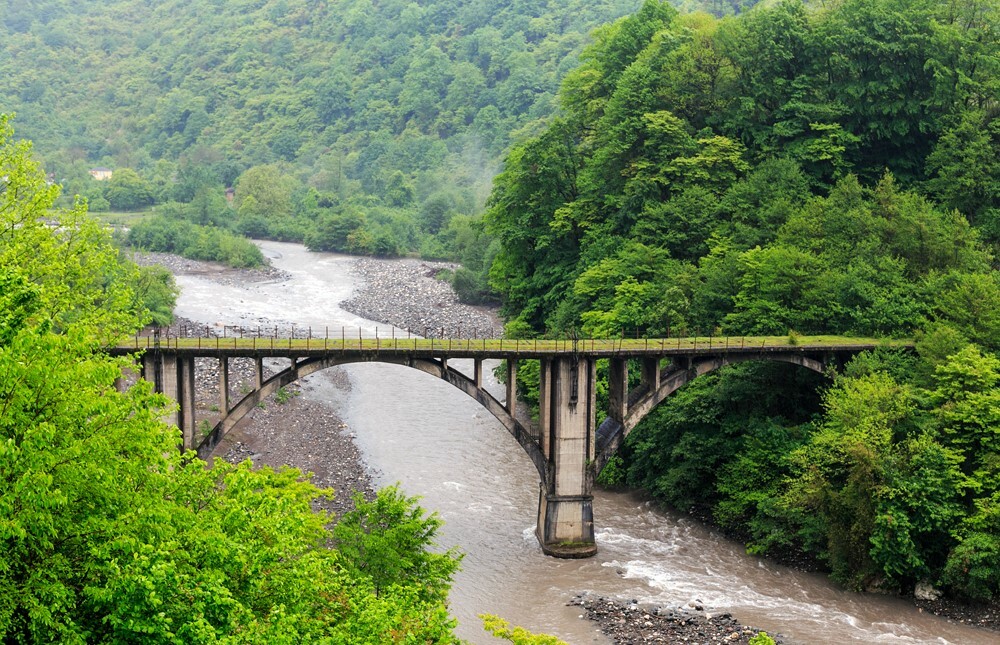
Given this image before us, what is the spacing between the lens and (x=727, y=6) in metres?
157

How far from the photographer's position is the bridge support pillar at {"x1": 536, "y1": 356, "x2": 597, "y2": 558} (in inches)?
1887

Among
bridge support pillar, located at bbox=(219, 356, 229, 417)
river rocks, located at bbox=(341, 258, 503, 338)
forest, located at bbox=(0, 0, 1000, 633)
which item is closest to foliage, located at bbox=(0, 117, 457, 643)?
forest, located at bbox=(0, 0, 1000, 633)

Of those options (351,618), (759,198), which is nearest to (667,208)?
(759,198)

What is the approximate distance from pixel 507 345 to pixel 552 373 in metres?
2.13

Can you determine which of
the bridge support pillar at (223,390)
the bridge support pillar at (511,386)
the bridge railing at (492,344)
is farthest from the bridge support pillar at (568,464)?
the bridge support pillar at (223,390)

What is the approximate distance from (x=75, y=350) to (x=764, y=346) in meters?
33.2

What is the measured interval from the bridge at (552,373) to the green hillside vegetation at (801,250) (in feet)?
11.9

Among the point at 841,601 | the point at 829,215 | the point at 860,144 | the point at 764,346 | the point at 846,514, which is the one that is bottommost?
the point at 841,601

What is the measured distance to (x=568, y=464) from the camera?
1917 inches

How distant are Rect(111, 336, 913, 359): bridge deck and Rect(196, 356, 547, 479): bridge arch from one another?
14.2 inches

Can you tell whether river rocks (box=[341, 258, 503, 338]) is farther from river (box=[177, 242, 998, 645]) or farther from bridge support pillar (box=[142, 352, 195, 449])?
bridge support pillar (box=[142, 352, 195, 449])

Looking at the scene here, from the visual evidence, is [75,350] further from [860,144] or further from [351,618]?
[860,144]

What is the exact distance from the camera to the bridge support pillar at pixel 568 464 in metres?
47.9

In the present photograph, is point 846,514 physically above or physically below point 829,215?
below
